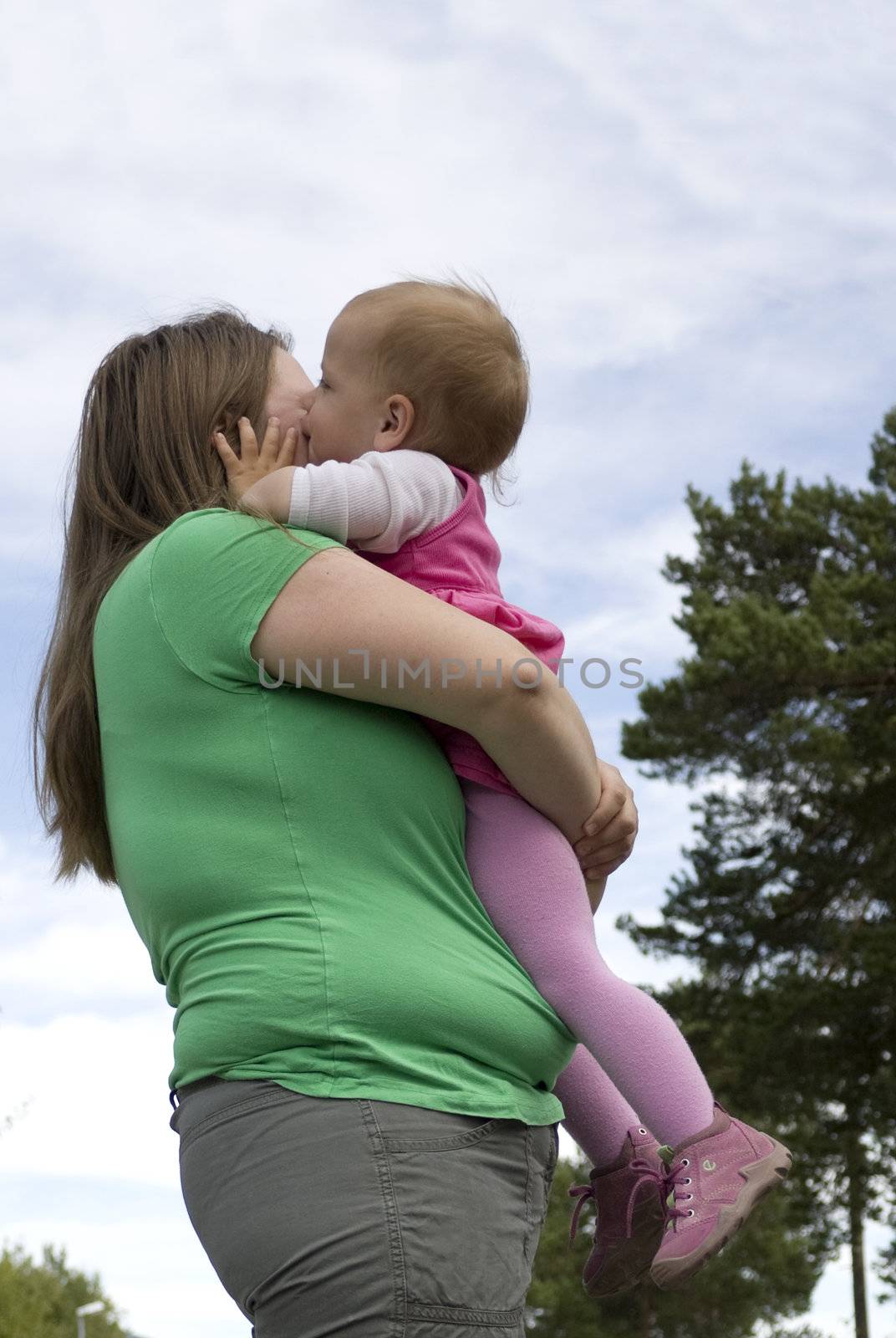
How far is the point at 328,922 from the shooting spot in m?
1.87

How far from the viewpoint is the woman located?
5.86 ft

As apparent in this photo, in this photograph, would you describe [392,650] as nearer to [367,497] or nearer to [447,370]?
[367,497]

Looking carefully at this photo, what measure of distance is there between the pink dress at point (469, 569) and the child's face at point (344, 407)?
178 millimetres

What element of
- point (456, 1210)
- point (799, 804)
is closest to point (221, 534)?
point (456, 1210)

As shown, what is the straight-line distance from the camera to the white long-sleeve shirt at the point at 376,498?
2209 millimetres

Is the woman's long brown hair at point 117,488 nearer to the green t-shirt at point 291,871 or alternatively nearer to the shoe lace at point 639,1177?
the green t-shirt at point 291,871

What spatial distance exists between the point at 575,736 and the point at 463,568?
433mm

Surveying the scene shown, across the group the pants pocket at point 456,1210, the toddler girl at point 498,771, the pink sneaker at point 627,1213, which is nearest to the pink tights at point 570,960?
the toddler girl at point 498,771

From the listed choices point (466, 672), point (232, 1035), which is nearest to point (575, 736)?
point (466, 672)

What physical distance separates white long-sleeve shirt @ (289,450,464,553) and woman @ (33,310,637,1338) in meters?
0.13

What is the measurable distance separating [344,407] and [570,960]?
104cm

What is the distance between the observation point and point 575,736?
212 cm

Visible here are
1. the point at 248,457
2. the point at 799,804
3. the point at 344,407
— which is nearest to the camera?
the point at 248,457

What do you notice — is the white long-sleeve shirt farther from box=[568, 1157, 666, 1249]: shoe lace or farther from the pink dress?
box=[568, 1157, 666, 1249]: shoe lace
